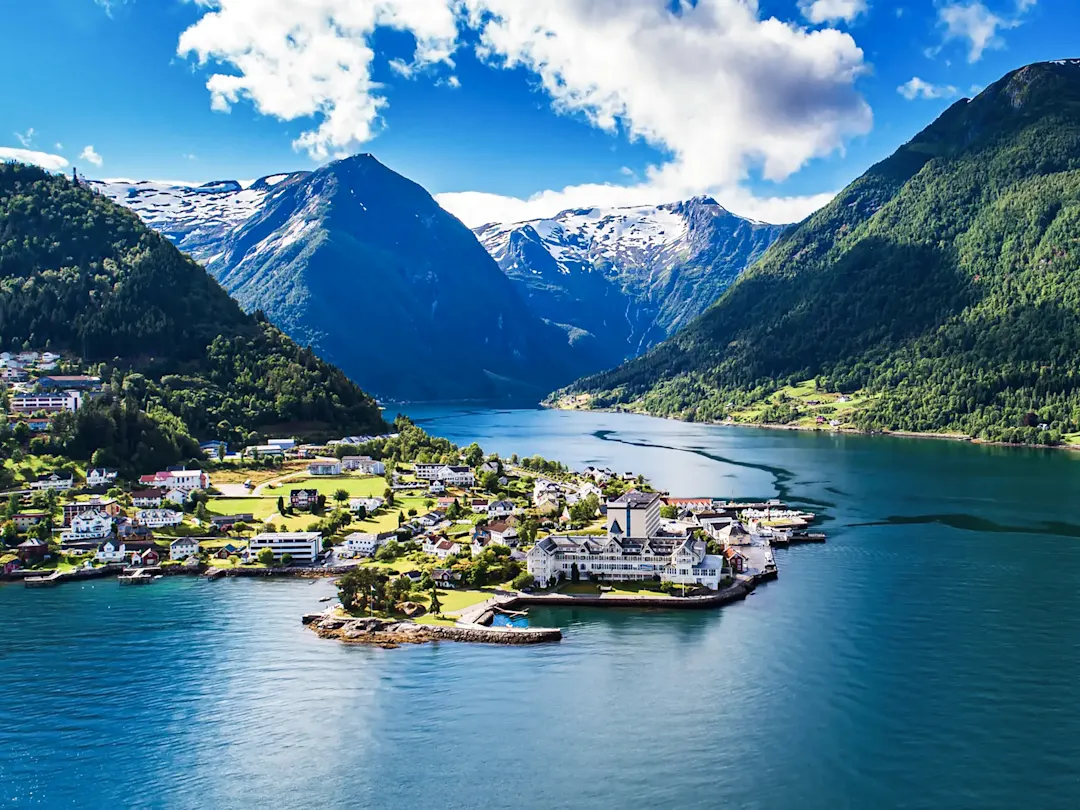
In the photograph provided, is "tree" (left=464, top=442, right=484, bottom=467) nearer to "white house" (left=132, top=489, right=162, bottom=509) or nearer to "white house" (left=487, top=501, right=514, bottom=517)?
"white house" (left=487, top=501, right=514, bottom=517)

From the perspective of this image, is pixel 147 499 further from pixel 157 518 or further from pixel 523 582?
pixel 523 582

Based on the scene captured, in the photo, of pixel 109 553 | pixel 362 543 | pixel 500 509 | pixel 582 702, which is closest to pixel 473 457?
pixel 500 509

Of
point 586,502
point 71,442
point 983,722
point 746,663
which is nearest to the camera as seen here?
point 983,722

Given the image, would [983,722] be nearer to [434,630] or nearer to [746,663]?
[746,663]

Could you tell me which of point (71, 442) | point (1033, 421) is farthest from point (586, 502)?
point (1033, 421)

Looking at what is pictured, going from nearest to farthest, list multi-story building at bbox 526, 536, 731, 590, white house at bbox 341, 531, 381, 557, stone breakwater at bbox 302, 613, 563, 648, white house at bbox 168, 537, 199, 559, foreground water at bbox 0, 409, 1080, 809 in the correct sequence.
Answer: foreground water at bbox 0, 409, 1080, 809 → stone breakwater at bbox 302, 613, 563, 648 → multi-story building at bbox 526, 536, 731, 590 → white house at bbox 168, 537, 199, 559 → white house at bbox 341, 531, 381, 557

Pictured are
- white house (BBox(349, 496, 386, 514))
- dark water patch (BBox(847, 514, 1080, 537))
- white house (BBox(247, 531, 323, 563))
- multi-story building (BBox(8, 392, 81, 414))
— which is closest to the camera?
white house (BBox(247, 531, 323, 563))

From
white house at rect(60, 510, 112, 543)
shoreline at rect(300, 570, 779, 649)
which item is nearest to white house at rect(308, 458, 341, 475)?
white house at rect(60, 510, 112, 543)
